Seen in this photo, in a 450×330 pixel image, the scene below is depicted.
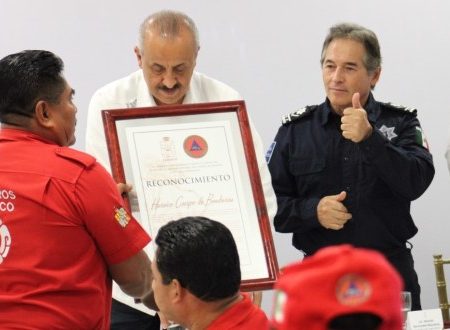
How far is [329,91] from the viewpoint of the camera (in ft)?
11.3

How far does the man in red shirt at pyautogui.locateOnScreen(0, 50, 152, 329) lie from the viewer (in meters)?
2.13

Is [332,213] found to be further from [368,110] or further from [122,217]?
[122,217]

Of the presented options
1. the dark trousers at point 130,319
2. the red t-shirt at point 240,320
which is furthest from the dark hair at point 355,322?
the dark trousers at point 130,319

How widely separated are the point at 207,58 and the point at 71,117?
83.8 inches

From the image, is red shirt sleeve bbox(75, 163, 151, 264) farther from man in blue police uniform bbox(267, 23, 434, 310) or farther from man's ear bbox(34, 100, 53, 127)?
man in blue police uniform bbox(267, 23, 434, 310)

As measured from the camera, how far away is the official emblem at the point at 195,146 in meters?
2.77

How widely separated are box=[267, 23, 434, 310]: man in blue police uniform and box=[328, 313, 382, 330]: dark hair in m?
2.14

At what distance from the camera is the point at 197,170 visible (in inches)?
109

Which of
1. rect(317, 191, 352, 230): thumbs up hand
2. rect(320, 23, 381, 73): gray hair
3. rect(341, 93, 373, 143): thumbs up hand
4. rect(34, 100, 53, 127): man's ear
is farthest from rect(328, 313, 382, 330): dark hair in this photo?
rect(320, 23, 381, 73): gray hair

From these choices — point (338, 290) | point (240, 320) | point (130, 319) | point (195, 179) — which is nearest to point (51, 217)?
point (240, 320)

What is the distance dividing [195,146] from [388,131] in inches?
37.2

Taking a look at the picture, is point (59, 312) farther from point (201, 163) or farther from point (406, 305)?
point (406, 305)

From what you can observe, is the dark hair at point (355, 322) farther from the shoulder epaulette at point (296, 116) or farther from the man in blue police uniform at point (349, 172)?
the shoulder epaulette at point (296, 116)

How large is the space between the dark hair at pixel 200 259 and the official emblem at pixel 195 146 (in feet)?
2.37
